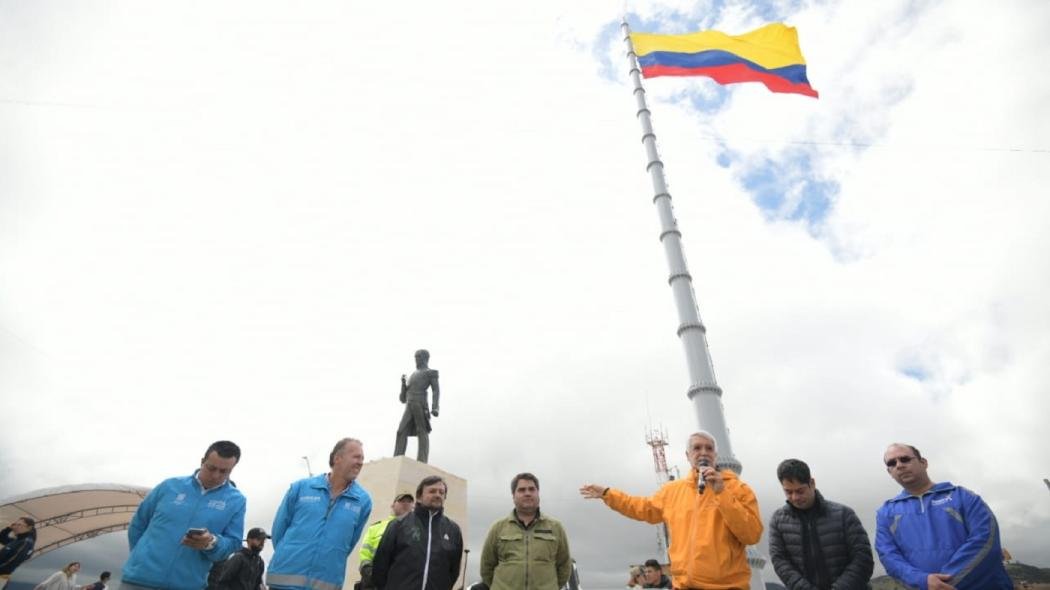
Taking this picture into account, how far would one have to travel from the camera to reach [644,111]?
452 inches

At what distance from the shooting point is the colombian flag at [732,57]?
11766 mm

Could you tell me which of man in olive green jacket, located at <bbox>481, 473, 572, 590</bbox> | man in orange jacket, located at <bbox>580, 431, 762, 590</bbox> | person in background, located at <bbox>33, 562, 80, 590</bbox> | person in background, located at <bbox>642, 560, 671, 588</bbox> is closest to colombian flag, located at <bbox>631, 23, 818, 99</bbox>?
person in background, located at <bbox>642, 560, 671, 588</bbox>

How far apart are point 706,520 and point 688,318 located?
5014 mm

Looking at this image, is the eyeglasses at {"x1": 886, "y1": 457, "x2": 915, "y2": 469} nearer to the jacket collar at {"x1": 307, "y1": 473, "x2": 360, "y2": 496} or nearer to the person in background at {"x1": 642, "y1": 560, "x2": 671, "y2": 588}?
the person in background at {"x1": 642, "y1": 560, "x2": 671, "y2": 588}

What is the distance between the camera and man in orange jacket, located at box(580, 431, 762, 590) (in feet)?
11.2

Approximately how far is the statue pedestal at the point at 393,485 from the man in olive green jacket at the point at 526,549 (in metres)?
4.03

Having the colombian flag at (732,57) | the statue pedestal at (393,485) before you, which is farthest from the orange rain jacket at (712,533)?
the colombian flag at (732,57)

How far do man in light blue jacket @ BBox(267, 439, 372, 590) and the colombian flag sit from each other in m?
11.6

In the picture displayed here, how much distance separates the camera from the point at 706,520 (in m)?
3.62

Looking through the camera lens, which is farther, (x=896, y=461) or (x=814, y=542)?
(x=896, y=461)

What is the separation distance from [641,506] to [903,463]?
87.6 inches

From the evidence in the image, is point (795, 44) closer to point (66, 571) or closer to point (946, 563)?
point (946, 563)

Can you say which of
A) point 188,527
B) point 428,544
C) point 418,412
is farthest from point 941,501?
point 418,412

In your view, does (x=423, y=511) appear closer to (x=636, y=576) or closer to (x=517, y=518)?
(x=517, y=518)
